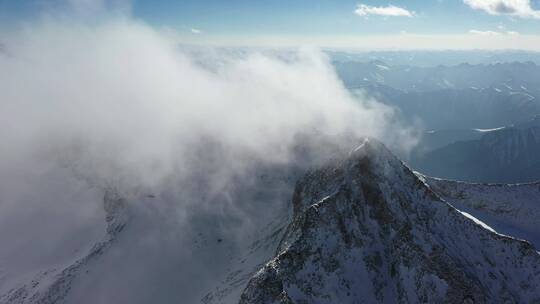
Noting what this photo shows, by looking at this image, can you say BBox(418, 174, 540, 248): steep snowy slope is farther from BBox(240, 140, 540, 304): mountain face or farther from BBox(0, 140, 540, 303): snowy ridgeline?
BBox(240, 140, 540, 304): mountain face

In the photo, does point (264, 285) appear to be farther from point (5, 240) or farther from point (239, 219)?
point (5, 240)

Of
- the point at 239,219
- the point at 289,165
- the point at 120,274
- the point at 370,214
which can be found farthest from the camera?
the point at 289,165

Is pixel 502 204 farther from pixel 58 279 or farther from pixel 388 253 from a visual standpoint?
pixel 58 279

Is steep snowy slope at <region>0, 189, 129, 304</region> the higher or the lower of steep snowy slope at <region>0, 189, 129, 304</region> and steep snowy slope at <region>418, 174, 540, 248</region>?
the lower

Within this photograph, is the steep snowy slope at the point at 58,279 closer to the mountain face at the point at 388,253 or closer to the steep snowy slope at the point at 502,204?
the mountain face at the point at 388,253

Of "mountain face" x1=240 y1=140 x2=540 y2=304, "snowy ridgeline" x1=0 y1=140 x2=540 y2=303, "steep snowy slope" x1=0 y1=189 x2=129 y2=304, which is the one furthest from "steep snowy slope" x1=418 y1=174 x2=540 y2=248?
"steep snowy slope" x1=0 y1=189 x2=129 y2=304

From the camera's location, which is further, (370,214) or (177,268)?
(177,268)

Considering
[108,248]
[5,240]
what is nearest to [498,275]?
[108,248]
